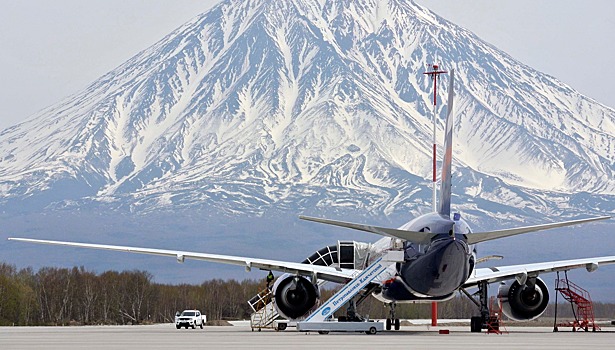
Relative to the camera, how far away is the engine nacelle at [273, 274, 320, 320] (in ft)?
192

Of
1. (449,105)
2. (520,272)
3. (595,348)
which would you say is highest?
(449,105)

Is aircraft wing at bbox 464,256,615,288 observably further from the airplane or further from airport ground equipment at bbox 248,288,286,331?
airport ground equipment at bbox 248,288,286,331

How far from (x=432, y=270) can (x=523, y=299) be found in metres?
7.49

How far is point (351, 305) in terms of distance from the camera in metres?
58.2

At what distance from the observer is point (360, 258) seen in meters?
66.1

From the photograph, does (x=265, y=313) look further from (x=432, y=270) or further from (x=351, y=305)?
(x=432, y=270)

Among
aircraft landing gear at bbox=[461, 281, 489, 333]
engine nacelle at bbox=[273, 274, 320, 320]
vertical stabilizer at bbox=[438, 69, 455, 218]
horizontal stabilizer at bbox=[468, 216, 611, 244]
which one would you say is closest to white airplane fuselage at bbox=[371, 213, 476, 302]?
vertical stabilizer at bbox=[438, 69, 455, 218]

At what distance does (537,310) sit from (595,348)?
69.2ft

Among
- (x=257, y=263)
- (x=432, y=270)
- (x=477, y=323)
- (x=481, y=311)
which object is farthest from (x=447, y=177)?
(x=257, y=263)

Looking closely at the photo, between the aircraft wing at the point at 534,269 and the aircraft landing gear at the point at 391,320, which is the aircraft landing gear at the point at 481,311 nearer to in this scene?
the aircraft wing at the point at 534,269

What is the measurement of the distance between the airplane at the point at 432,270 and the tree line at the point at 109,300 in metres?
47.6

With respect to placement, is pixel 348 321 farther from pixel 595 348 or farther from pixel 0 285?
pixel 0 285

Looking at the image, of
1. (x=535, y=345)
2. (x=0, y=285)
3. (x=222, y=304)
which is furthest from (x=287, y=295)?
(x=222, y=304)

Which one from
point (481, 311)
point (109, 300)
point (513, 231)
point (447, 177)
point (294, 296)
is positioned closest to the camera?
point (513, 231)
